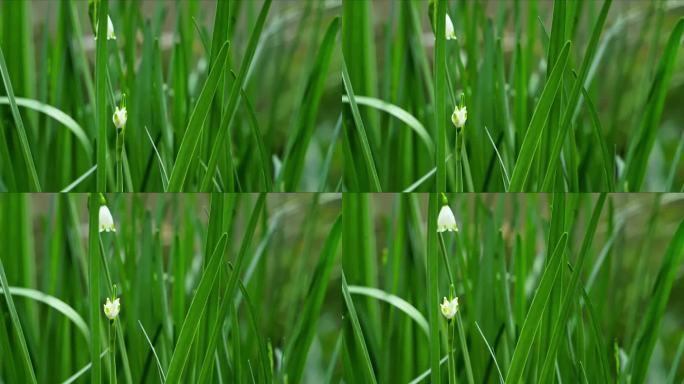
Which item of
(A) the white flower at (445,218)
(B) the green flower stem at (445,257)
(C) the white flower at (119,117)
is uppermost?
(C) the white flower at (119,117)

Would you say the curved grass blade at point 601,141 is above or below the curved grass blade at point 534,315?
above

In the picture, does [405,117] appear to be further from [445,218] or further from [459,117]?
[445,218]

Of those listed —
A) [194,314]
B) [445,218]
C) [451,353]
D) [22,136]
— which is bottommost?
[451,353]

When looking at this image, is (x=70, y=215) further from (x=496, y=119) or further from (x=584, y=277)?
(x=584, y=277)

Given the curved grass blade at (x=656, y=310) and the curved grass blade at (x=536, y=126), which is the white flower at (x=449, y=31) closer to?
the curved grass blade at (x=536, y=126)

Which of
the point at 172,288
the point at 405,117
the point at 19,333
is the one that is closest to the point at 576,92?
the point at 405,117

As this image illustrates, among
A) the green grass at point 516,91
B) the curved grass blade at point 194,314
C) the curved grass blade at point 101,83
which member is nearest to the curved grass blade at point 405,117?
the green grass at point 516,91
